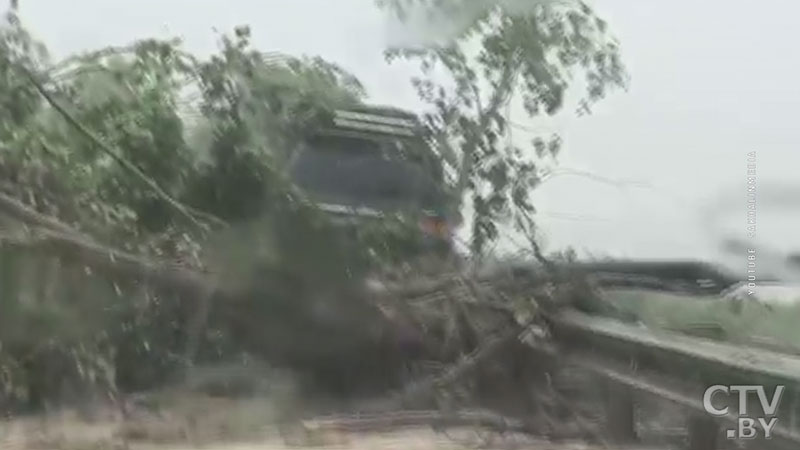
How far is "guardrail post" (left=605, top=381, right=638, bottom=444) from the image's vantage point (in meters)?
2.12

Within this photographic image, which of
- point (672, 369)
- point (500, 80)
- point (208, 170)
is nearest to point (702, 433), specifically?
point (672, 369)

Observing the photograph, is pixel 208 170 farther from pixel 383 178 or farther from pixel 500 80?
pixel 500 80

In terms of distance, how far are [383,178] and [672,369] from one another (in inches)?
22.5

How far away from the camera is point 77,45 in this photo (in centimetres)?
230

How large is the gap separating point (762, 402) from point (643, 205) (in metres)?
0.36

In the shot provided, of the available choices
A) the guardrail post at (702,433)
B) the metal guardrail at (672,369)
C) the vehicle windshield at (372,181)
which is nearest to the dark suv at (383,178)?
the vehicle windshield at (372,181)

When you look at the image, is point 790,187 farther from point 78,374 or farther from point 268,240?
point 78,374

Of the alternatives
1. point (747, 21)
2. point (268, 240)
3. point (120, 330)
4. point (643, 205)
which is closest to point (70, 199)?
point (120, 330)

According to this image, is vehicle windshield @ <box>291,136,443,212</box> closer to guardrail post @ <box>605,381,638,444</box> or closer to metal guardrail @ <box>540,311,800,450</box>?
metal guardrail @ <box>540,311,800,450</box>

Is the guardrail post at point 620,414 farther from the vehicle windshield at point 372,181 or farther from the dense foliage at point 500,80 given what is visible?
the vehicle windshield at point 372,181

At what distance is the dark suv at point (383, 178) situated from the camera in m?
2.18

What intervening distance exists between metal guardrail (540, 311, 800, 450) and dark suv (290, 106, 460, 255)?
28cm

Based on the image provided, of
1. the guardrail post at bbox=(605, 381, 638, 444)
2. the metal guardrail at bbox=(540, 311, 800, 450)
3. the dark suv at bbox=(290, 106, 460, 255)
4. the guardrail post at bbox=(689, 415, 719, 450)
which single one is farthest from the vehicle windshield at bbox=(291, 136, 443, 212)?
the guardrail post at bbox=(689, 415, 719, 450)

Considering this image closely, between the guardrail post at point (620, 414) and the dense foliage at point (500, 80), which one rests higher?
the dense foliage at point (500, 80)
